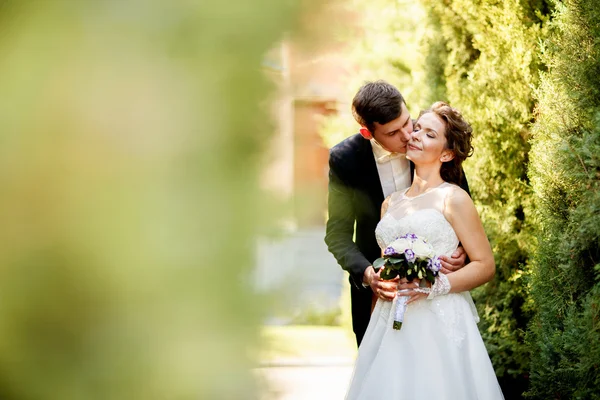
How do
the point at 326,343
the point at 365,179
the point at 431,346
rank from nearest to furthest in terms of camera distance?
the point at 431,346
the point at 365,179
the point at 326,343

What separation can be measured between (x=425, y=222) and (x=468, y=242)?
0.25 m

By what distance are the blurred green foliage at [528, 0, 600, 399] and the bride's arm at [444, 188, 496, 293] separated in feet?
1.46

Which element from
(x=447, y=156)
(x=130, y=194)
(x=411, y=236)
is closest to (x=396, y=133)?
(x=447, y=156)

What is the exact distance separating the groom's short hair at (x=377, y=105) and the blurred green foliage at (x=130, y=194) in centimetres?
288

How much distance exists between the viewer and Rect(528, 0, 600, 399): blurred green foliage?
3.49m

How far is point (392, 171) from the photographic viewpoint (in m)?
4.31

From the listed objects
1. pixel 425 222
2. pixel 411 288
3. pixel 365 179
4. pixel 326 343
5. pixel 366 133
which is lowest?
pixel 326 343

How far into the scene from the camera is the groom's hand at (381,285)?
12.3 ft

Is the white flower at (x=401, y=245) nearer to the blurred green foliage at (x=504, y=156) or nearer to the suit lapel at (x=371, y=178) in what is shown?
→ the suit lapel at (x=371, y=178)

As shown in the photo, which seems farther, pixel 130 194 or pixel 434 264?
pixel 434 264

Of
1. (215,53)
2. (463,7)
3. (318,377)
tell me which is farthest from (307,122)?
(318,377)

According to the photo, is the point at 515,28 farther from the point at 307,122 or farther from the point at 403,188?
the point at 307,122

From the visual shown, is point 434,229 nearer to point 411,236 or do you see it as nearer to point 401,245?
point 411,236

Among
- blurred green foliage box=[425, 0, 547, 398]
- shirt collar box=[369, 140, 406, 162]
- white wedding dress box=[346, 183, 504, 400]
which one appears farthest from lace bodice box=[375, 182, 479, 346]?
blurred green foliage box=[425, 0, 547, 398]
